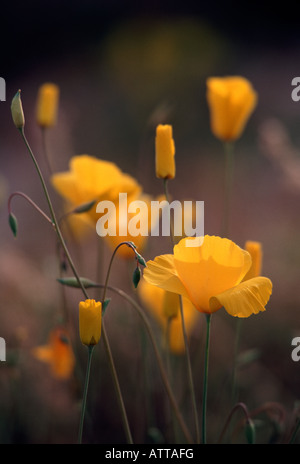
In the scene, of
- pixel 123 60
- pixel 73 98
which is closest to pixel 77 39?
pixel 123 60

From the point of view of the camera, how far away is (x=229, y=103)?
42.9 inches

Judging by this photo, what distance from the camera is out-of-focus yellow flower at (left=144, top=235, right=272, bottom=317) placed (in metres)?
0.63

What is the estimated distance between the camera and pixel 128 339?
150 centimetres

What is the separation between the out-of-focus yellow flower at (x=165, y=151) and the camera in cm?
72

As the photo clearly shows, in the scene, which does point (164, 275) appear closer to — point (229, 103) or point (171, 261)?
point (171, 261)

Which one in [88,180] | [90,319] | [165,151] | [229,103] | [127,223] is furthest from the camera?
[229,103]

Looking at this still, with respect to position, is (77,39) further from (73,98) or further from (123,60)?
(73,98)

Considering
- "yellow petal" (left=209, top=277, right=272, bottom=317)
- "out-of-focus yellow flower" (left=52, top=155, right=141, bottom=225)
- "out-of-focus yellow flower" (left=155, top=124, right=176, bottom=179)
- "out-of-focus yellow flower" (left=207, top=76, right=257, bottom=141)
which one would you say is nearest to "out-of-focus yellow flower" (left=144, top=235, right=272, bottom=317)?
"yellow petal" (left=209, top=277, right=272, bottom=317)

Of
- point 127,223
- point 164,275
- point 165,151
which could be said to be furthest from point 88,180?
point 164,275

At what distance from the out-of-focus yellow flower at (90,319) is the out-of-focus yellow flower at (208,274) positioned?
7 centimetres

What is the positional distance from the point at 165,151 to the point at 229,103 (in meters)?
0.41

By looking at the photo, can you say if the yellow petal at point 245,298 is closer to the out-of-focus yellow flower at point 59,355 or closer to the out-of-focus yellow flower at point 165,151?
the out-of-focus yellow flower at point 165,151

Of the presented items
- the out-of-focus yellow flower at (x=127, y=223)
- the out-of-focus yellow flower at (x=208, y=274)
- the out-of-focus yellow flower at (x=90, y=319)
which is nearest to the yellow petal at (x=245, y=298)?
the out-of-focus yellow flower at (x=208, y=274)

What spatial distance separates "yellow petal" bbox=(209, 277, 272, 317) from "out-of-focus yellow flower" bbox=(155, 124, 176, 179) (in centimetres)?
20
